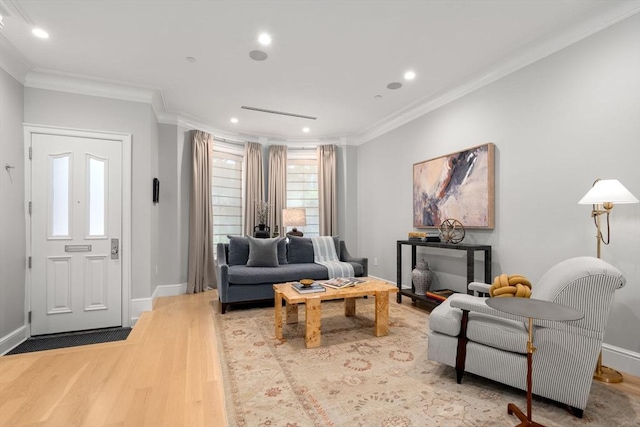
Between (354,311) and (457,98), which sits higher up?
(457,98)

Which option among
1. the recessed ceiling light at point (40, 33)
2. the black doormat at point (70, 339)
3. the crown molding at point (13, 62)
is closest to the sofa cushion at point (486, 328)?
the black doormat at point (70, 339)

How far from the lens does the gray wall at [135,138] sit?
3.56 meters

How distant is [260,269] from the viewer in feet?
14.0

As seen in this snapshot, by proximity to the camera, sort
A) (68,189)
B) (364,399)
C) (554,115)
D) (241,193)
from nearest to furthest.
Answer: (364,399) < (554,115) < (68,189) < (241,193)

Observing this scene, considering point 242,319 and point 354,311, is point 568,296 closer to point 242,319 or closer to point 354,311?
point 354,311

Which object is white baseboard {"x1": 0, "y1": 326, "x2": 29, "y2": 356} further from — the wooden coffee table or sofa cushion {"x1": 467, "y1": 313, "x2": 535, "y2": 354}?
sofa cushion {"x1": 467, "y1": 313, "x2": 535, "y2": 354}

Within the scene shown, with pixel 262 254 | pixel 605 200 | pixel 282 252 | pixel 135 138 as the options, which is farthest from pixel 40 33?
pixel 605 200

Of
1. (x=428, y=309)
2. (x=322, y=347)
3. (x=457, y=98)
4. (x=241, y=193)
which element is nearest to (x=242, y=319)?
(x=322, y=347)

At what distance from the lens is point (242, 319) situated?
146 inches

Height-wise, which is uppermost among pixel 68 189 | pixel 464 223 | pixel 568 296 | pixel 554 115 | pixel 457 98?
pixel 457 98

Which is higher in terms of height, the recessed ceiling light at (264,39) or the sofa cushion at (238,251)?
the recessed ceiling light at (264,39)

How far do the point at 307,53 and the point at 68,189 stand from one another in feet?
10.1

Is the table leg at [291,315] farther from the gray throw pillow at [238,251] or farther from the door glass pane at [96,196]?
the door glass pane at [96,196]

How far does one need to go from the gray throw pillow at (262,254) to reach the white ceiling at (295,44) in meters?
2.06
